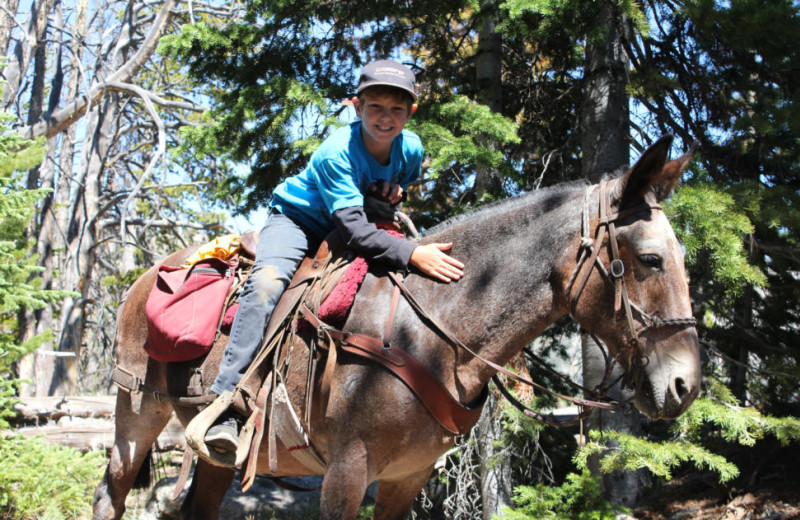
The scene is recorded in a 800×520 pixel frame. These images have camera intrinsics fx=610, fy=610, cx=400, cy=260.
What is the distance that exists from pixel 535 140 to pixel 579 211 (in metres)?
4.16

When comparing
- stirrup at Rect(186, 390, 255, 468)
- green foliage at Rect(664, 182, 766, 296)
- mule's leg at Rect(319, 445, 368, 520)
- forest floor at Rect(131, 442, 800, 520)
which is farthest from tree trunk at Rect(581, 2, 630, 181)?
stirrup at Rect(186, 390, 255, 468)

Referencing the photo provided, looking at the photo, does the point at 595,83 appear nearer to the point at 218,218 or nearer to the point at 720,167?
the point at 720,167

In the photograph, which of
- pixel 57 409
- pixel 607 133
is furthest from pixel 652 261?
pixel 57 409

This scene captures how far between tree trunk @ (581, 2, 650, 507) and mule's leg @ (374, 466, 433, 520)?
2.59 metres

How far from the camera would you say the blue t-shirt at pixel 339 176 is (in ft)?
10.5

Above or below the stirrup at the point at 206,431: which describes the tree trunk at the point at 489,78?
above

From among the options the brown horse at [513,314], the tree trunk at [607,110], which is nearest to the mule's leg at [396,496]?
the brown horse at [513,314]

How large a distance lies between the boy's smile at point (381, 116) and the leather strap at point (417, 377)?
3.61 ft

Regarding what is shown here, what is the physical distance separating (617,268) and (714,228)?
1817 mm

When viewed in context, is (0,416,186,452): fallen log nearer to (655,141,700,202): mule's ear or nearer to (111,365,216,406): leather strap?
(111,365,216,406): leather strap

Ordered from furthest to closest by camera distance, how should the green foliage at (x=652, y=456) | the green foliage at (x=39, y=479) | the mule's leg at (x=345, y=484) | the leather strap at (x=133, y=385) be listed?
the green foliage at (x=39, y=479) < the green foliage at (x=652, y=456) < the leather strap at (x=133, y=385) < the mule's leg at (x=345, y=484)

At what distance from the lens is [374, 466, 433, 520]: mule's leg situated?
3.41 m

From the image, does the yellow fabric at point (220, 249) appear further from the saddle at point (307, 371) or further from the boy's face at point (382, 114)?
the boy's face at point (382, 114)

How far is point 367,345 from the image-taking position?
2912 mm
